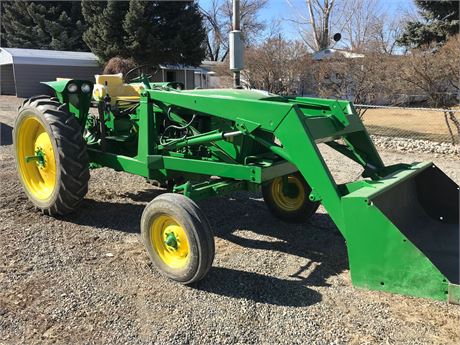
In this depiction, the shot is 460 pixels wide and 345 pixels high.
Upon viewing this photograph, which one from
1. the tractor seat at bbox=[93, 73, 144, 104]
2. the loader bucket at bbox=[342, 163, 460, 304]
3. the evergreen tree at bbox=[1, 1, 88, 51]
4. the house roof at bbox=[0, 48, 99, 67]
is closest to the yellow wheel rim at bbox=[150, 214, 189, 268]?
the loader bucket at bbox=[342, 163, 460, 304]

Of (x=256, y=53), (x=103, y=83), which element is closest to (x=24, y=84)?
(x=256, y=53)

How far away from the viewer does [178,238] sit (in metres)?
3.82

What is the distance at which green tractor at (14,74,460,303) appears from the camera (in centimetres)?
315

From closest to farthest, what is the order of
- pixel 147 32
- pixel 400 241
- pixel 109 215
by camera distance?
pixel 400 241
pixel 109 215
pixel 147 32

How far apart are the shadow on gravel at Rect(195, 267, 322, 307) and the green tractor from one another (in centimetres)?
24

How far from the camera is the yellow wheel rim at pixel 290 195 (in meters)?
5.12

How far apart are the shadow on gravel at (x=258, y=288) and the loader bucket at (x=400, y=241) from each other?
0.53 metres

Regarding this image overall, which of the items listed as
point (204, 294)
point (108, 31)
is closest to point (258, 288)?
point (204, 294)

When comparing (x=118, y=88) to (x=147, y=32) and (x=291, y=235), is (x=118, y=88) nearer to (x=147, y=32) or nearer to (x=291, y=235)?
(x=291, y=235)

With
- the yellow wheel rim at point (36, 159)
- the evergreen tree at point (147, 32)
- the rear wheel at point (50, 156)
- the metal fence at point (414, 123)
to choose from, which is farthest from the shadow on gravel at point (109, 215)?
the evergreen tree at point (147, 32)

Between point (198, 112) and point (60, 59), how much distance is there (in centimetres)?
2358

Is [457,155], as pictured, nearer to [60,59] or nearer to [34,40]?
[60,59]

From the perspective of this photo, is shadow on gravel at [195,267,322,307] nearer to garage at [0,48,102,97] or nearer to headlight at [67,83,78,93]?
headlight at [67,83,78,93]

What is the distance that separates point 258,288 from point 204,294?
433mm
